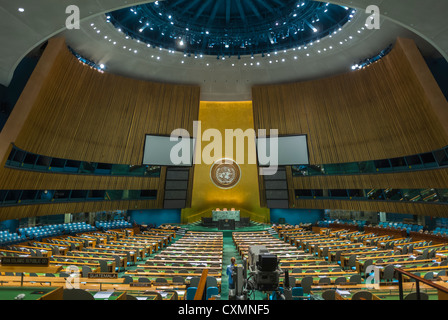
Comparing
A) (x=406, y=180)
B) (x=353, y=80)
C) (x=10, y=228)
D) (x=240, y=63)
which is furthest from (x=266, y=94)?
(x=10, y=228)

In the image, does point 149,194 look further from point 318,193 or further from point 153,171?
point 318,193

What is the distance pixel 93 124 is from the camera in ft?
66.4

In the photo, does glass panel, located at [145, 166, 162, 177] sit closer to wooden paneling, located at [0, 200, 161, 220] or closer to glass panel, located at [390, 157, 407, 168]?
wooden paneling, located at [0, 200, 161, 220]

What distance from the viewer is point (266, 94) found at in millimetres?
24672

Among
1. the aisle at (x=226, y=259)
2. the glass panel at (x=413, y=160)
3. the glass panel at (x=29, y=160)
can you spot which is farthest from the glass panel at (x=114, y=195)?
the glass panel at (x=413, y=160)

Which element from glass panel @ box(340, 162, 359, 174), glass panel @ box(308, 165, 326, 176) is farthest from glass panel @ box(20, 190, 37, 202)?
glass panel @ box(340, 162, 359, 174)

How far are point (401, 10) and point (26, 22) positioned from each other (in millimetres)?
14429

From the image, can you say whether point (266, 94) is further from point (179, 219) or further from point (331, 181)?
point (179, 219)

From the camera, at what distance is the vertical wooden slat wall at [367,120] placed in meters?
16.1

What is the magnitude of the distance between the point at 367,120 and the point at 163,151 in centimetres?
1632

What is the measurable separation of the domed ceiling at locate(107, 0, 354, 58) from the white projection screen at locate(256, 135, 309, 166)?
743 cm

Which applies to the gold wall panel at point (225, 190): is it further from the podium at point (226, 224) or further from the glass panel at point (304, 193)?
the podium at point (226, 224)

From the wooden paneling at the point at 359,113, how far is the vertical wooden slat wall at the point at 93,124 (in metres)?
7.96
